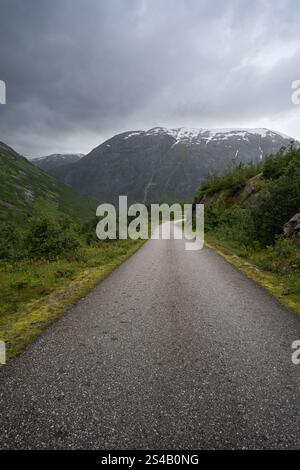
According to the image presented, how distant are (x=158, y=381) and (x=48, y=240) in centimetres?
1377

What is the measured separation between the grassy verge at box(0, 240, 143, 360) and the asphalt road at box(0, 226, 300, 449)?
47 centimetres

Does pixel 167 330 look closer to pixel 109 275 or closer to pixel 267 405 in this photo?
pixel 267 405

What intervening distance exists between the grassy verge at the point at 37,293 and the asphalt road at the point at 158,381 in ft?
1.53

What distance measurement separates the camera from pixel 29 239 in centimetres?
1616

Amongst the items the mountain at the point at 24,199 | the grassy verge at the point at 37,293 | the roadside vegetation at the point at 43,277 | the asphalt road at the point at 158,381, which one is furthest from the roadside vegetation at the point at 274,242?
the mountain at the point at 24,199

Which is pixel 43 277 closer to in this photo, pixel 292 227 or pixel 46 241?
pixel 46 241

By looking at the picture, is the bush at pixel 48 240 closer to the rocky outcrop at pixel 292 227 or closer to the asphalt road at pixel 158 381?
the asphalt road at pixel 158 381

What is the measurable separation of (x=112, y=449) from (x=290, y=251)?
11.6 metres

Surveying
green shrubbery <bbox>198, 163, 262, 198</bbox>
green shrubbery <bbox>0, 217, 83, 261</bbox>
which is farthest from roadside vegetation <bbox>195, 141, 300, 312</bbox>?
green shrubbery <bbox>0, 217, 83, 261</bbox>

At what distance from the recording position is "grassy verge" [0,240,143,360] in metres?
5.69

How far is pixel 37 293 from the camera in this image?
8.80 metres

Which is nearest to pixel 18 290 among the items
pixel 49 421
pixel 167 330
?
pixel 167 330

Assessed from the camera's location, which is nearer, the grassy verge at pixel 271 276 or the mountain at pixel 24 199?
the grassy verge at pixel 271 276

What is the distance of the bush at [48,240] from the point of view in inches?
611
